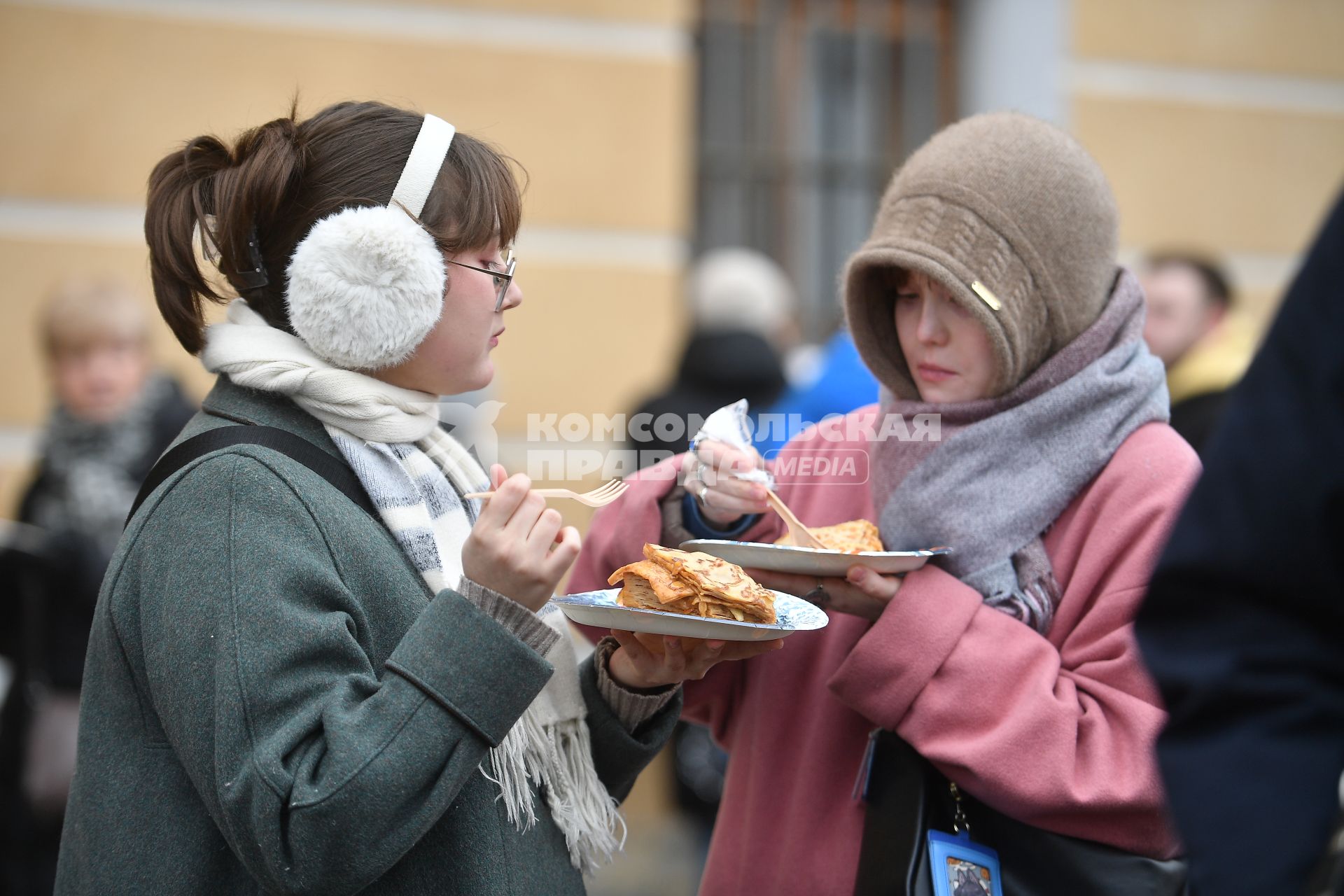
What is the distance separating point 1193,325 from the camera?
453cm

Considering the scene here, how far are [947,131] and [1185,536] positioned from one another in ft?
3.92

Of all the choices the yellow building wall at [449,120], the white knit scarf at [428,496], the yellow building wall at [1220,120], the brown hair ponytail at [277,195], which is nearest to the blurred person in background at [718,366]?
the yellow building wall at [449,120]

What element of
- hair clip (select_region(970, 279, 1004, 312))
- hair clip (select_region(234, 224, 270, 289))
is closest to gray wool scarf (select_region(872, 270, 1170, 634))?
hair clip (select_region(970, 279, 1004, 312))

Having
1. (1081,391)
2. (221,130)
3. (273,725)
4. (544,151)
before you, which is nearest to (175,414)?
(221,130)

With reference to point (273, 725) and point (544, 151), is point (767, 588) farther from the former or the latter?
point (544, 151)

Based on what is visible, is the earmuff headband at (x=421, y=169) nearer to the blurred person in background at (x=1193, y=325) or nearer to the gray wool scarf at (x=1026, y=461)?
the gray wool scarf at (x=1026, y=461)

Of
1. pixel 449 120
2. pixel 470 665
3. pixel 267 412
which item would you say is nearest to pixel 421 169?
pixel 267 412

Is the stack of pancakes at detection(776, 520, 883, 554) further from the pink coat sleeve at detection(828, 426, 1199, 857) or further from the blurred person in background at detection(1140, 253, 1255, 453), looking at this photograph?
the blurred person in background at detection(1140, 253, 1255, 453)

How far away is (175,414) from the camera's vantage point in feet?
12.3

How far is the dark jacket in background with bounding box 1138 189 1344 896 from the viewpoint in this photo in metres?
1.02

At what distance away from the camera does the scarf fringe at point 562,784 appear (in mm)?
1740

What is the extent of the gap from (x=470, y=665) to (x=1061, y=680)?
89 centimetres

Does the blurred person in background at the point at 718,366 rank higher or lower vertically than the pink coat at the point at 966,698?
lower

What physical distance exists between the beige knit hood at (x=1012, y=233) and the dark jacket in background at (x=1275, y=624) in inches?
35.8
